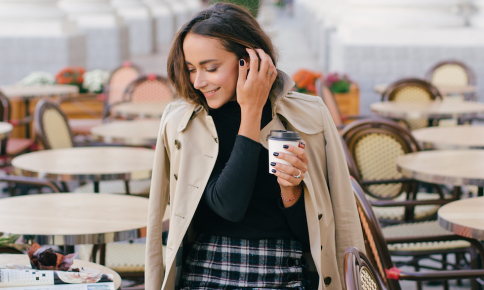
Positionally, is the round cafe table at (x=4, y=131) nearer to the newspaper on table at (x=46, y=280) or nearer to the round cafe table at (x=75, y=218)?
the round cafe table at (x=75, y=218)


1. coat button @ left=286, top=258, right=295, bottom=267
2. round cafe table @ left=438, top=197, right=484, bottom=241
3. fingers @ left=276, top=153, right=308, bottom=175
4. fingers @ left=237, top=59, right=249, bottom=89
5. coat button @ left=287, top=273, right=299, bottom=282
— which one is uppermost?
fingers @ left=237, top=59, right=249, bottom=89

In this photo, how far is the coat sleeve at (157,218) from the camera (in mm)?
1944

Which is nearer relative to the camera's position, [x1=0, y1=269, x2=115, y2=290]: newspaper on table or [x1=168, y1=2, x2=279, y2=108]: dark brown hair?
[x1=0, y1=269, x2=115, y2=290]: newspaper on table

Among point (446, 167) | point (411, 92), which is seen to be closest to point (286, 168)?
point (446, 167)

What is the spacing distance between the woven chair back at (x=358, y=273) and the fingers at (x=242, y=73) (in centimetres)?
61

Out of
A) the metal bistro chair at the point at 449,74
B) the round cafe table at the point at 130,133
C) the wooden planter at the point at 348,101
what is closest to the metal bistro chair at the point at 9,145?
the round cafe table at the point at 130,133

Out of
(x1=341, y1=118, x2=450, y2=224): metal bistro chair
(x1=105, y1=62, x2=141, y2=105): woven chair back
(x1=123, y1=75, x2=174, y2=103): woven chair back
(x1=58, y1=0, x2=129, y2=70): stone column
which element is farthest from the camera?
(x1=58, y1=0, x2=129, y2=70): stone column

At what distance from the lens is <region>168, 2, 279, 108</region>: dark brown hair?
186cm

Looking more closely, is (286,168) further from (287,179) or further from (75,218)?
(75,218)

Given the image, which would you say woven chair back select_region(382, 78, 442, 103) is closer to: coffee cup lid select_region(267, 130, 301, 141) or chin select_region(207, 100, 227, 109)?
chin select_region(207, 100, 227, 109)

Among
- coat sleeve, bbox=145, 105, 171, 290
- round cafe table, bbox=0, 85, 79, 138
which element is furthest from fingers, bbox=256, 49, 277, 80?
round cafe table, bbox=0, 85, 79, 138

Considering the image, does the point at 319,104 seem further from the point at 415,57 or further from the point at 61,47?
the point at 61,47

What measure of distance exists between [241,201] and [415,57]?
7.48 metres

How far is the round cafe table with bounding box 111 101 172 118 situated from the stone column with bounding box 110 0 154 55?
1357 centimetres
